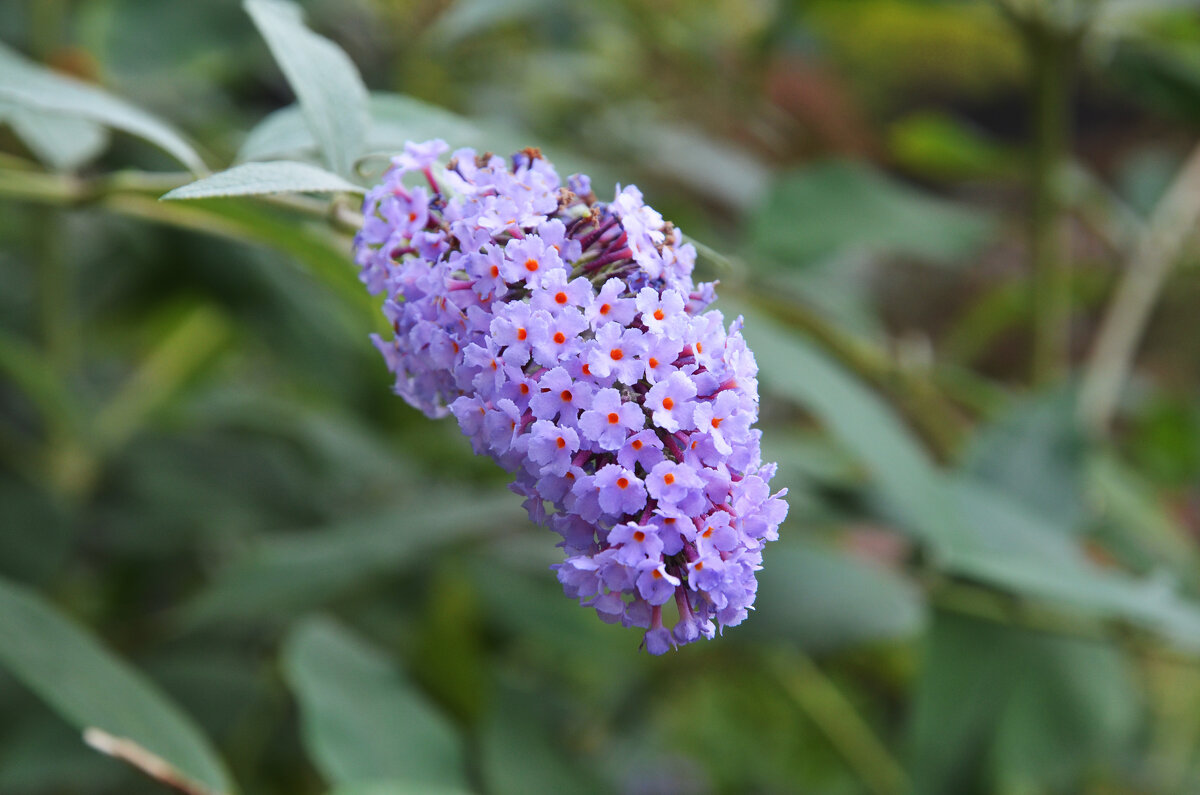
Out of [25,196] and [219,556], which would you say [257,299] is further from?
[25,196]

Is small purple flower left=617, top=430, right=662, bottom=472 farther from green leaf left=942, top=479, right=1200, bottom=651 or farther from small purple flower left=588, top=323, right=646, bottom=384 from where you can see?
green leaf left=942, top=479, right=1200, bottom=651

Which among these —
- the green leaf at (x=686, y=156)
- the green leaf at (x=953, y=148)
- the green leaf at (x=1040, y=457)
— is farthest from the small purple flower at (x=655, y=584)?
the green leaf at (x=686, y=156)

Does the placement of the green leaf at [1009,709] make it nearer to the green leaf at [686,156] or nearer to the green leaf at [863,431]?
the green leaf at [863,431]

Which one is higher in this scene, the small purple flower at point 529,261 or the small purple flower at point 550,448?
the small purple flower at point 529,261

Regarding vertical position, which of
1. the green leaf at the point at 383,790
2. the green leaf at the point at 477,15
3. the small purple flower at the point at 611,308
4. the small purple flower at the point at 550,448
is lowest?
the green leaf at the point at 383,790

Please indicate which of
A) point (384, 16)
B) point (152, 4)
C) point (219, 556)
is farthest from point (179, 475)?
point (384, 16)

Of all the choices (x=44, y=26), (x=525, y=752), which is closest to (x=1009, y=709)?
(x=525, y=752)

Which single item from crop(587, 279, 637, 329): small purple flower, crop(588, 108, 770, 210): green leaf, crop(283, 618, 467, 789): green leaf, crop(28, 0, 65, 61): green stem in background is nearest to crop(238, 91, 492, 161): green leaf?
crop(587, 279, 637, 329): small purple flower
